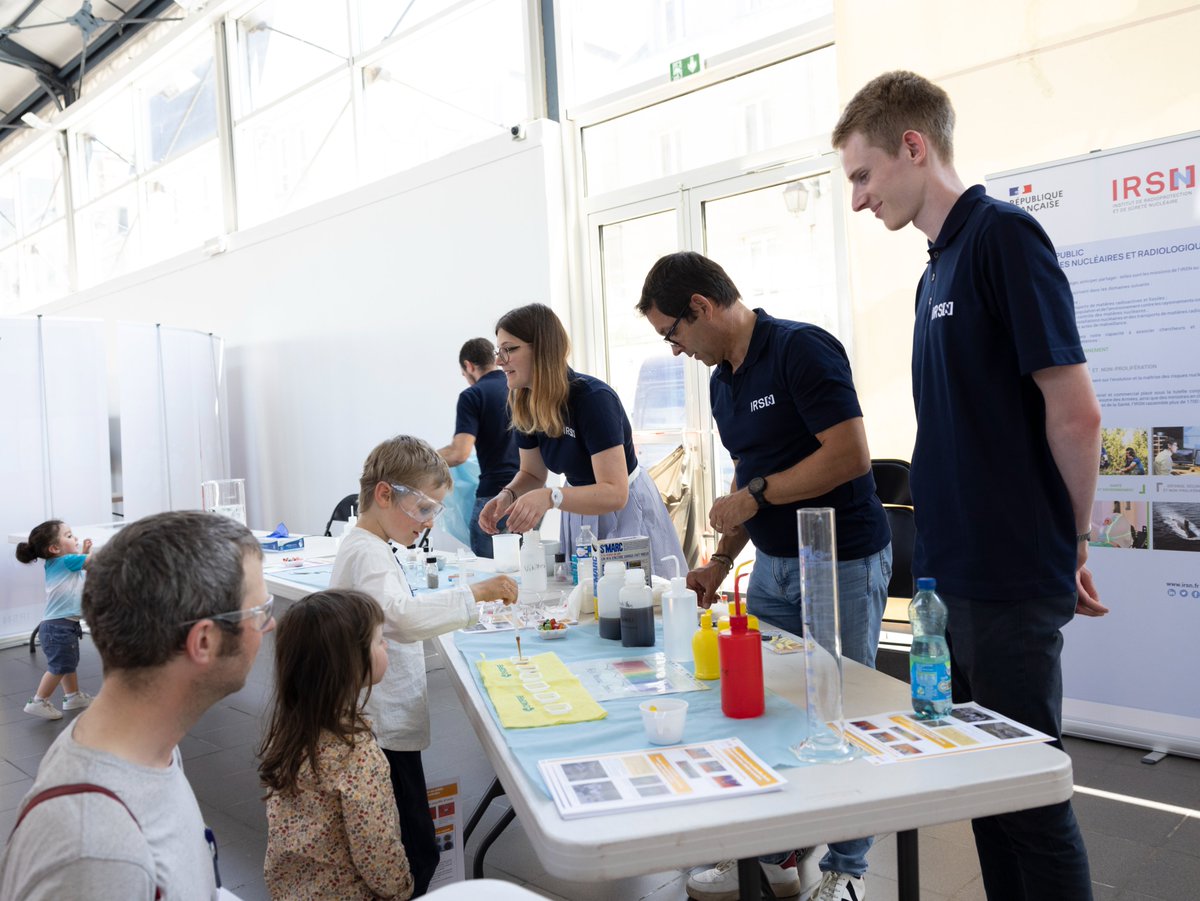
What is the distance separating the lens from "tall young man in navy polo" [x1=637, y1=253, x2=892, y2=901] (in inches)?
80.7

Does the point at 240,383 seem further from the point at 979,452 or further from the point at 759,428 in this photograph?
the point at 979,452

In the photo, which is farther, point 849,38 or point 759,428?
point 849,38

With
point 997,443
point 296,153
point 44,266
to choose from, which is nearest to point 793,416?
point 997,443

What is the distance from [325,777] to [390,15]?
6.68m

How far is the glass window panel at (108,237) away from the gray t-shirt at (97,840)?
429 inches

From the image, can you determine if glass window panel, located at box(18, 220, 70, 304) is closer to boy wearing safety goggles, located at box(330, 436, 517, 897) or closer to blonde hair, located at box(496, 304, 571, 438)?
blonde hair, located at box(496, 304, 571, 438)

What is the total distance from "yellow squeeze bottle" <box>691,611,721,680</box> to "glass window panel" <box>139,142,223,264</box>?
8.70m

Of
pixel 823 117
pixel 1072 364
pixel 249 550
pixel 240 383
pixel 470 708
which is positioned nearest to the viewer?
pixel 249 550

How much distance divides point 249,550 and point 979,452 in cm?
119

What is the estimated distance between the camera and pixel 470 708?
174 cm

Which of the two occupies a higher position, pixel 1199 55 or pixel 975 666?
pixel 1199 55

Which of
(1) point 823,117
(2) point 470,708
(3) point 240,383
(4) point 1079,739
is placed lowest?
(4) point 1079,739

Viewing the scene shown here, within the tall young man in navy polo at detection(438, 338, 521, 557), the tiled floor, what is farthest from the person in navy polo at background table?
the tall young man in navy polo at detection(438, 338, 521, 557)

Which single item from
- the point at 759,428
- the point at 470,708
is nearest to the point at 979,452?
the point at 759,428
